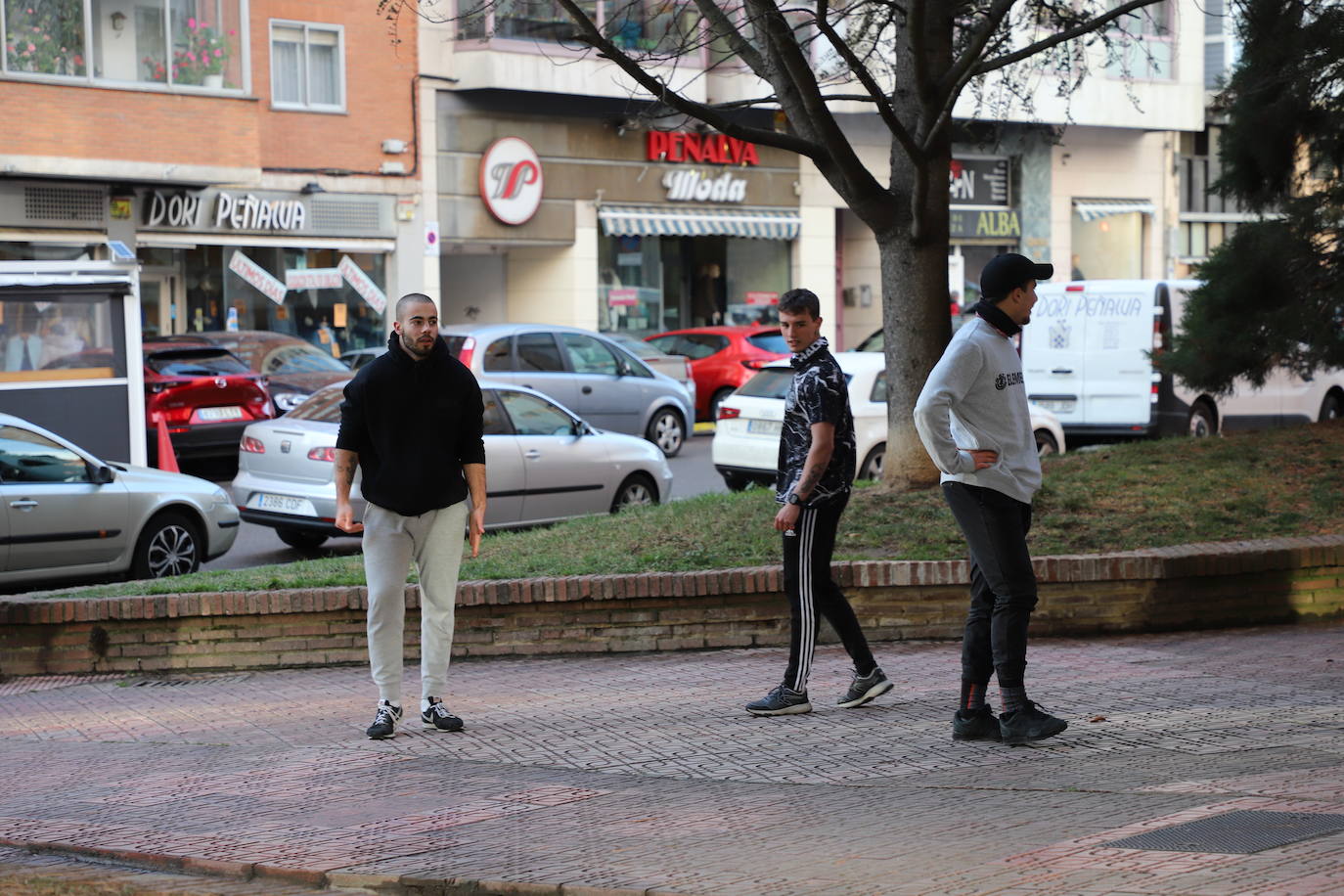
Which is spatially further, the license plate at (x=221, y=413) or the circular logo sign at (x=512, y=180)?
the circular logo sign at (x=512, y=180)

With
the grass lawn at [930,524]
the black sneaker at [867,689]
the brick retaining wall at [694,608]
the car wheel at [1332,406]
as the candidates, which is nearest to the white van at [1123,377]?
the car wheel at [1332,406]

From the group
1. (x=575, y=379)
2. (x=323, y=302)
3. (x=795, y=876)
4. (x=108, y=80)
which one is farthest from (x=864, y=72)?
(x=323, y=302)

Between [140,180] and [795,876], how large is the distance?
73.1 ft

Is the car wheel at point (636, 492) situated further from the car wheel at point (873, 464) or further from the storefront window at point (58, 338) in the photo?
the storefront window at point (58, 338)

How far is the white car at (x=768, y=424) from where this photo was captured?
55.5 feet

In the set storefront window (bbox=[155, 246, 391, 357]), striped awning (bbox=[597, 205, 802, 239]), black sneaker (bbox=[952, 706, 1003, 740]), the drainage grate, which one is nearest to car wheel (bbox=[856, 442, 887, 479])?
black sneaker (bbox=[952, 706, 1003, 740])

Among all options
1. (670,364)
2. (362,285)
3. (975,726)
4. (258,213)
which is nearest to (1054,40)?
(975,726)

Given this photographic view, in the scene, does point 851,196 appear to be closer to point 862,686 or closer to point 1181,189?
point 862,686

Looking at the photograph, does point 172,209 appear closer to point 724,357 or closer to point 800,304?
point 724,357

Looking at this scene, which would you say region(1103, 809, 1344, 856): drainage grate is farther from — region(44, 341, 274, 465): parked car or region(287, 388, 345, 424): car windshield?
region(44, 341, 274, 465): parked car

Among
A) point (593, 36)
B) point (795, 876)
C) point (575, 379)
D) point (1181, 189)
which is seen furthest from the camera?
point (1181, 189)

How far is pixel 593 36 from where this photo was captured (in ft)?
32.0

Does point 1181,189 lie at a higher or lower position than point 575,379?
higher

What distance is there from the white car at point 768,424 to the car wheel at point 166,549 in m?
5.77
